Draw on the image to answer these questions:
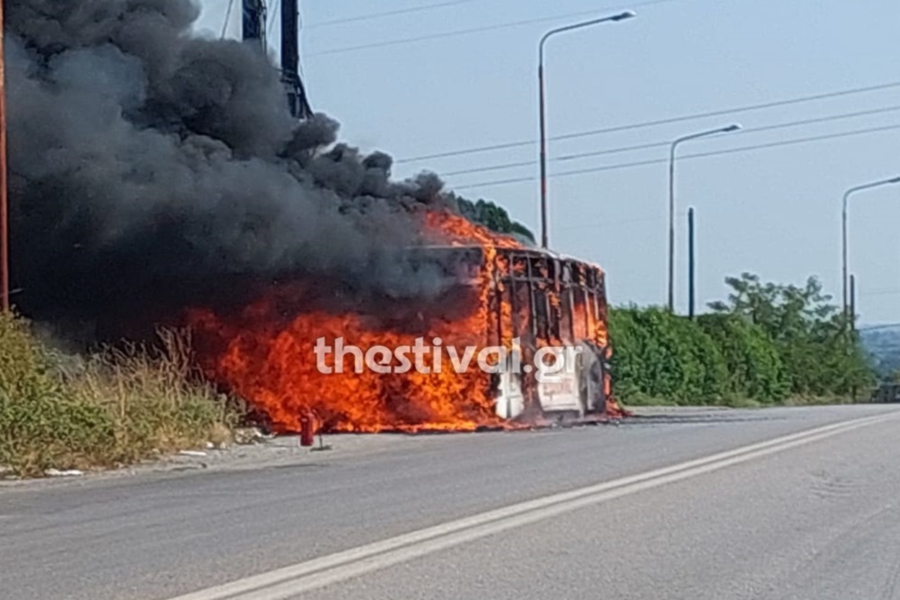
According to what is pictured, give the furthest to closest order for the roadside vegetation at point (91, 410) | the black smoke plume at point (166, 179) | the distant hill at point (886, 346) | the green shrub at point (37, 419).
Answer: the distant hill at point (886, 346)
the black smoke plume at point (166, 179)
the roadside vegetation at point (91, 410)
the green shrub at point (37, 419)

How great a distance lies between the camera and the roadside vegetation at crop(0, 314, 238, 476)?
22.7 meters

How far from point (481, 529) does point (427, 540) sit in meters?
0.83

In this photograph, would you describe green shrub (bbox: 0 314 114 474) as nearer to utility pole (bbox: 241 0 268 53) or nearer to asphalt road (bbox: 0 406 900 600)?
asphalt road (bbox: 0 406 900 600)

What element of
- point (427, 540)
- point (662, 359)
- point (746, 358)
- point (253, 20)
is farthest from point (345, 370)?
point (746, 358)

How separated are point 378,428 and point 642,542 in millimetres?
19492

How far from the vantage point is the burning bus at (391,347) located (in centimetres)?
3234

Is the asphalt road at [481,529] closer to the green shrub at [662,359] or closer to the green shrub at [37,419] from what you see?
the green shrub at [37,419]

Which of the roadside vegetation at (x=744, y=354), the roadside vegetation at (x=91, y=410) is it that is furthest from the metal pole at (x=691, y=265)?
the roadside vegetation at (x=91, y=410)

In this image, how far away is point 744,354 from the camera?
64.4 metres

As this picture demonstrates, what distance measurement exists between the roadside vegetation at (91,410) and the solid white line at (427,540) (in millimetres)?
7984

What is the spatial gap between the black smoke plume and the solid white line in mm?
12680

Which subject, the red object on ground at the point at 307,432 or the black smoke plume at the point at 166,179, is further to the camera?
the black smoke plume at the point at 166,179

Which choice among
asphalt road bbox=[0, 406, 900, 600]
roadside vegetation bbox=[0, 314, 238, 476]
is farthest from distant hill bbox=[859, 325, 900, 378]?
asphalt road bbox=[0, 406, 900, 600]

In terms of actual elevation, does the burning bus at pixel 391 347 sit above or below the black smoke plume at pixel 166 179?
below
